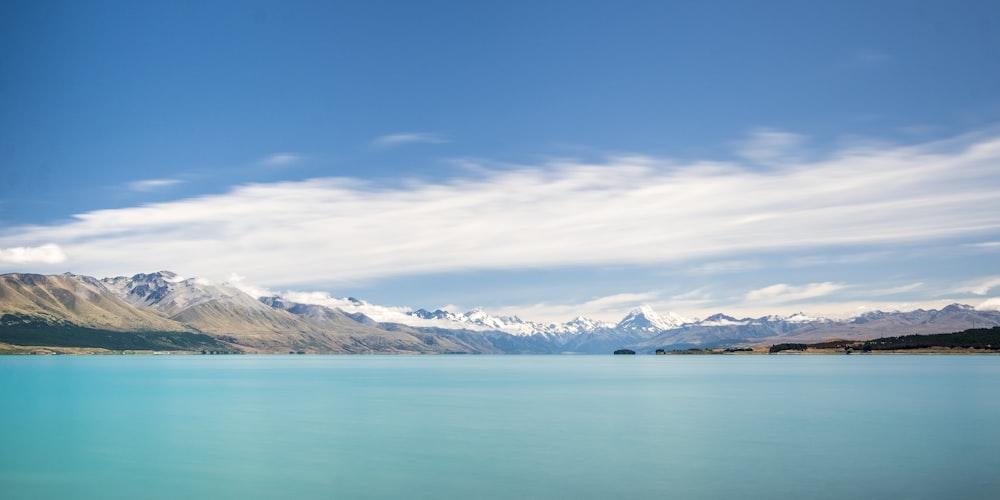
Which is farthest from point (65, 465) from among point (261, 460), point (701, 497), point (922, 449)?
point (922, 449)

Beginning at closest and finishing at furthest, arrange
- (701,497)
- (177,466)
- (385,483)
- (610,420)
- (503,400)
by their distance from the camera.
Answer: (701,497) < (385,483) < (177,466) < (610,420) < (503,400)

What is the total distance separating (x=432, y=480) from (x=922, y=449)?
3194cm

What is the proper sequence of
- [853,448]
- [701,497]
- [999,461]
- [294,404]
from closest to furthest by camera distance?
[701,497] → [999,461] → [853,448] → [294,404]

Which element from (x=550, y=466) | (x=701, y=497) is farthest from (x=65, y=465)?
(x=701, y=497)

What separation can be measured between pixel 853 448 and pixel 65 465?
4993 centimetres

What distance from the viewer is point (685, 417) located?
68875 mm

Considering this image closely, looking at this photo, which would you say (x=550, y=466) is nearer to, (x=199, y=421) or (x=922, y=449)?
(x=922, y=449)

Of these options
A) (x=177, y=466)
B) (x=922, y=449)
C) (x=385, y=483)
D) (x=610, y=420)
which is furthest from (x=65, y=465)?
(x=922, y=449)

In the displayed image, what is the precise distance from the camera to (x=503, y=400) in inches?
3735

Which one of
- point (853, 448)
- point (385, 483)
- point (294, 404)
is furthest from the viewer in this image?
point (294, 404)

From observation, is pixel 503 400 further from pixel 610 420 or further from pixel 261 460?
pixel 261 460

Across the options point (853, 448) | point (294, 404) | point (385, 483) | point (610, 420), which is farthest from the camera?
point (294, 404)

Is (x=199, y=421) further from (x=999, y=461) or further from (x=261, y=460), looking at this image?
(x=999, y=461)

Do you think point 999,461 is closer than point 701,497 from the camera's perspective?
No
